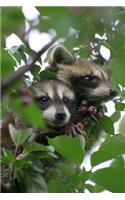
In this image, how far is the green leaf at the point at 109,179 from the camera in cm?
255

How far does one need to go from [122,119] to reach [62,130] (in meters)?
0.54

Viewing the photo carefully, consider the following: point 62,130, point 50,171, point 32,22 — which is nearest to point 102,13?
point 32,22

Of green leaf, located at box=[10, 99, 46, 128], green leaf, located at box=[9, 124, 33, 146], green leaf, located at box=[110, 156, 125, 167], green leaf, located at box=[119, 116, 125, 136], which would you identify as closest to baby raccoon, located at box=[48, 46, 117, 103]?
green leaf, located at box=[119, 116, 125, 136]

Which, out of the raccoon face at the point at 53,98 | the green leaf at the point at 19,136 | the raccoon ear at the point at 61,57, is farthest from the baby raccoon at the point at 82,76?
the green leaf at the point at 19,136

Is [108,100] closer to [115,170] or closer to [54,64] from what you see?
[54,64]

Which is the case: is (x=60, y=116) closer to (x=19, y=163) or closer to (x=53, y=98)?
(x=53, y=98)

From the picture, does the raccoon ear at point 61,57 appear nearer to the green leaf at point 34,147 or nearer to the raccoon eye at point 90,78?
the raccoon eye at point 90,78

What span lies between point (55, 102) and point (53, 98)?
54mm

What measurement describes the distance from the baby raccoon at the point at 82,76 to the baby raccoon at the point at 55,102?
0.13 metres

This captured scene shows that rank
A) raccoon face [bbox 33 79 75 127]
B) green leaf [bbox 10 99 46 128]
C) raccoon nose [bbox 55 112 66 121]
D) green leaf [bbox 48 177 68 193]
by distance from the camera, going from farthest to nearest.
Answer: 1. raccoon face [bbox 33 79 75 127]
2. raccoon nose [bbox 55 112 66 121]
3. green leaf [bbox 48 177 68 193]
4. green leaf [bbox 10 99 46 128]

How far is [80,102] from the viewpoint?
4.27 metres

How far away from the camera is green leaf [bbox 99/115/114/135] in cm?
373

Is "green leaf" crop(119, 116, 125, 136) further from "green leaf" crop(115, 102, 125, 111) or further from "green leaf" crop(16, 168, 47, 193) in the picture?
"green leaf" crop(16, 168, 47, 193)

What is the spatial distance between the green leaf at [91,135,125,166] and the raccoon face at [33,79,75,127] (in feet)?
4.12
